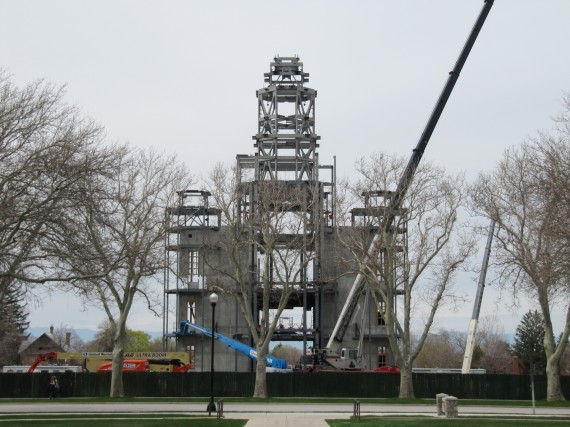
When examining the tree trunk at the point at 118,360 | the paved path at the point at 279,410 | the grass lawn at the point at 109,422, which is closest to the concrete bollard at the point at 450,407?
the paved path at the point at 279,410

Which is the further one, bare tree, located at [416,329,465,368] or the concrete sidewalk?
bare tree, located at [416,329,465,368]

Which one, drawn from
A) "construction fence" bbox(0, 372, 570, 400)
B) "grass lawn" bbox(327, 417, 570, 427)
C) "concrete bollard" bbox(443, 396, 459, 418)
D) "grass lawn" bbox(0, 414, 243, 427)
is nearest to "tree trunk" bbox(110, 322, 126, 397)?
"construction fence" bbox(0, 372, 570, 400)

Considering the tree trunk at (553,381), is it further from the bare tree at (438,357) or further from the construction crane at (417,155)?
the bare tree at (438,357)

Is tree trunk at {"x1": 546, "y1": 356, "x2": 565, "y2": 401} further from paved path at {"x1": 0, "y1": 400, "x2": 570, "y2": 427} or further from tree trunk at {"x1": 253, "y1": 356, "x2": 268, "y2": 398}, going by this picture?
tree trunk at {"x1": 253, "y1": 356, "x2": 268, "y2": 398}

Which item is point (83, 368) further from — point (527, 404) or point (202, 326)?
point (527, 404)

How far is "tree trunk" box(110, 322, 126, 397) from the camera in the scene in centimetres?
4888

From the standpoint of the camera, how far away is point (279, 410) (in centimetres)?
3925

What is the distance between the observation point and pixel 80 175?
28.9 metres

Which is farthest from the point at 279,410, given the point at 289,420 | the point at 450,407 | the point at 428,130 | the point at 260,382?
the point at 428,130

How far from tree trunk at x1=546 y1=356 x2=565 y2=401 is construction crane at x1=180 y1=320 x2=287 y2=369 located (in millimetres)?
19443

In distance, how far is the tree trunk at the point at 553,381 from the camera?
165ft

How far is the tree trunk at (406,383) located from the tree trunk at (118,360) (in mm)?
16611

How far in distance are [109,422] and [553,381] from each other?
3000 centimetres

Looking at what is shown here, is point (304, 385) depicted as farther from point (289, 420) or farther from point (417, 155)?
point (289, 420)
